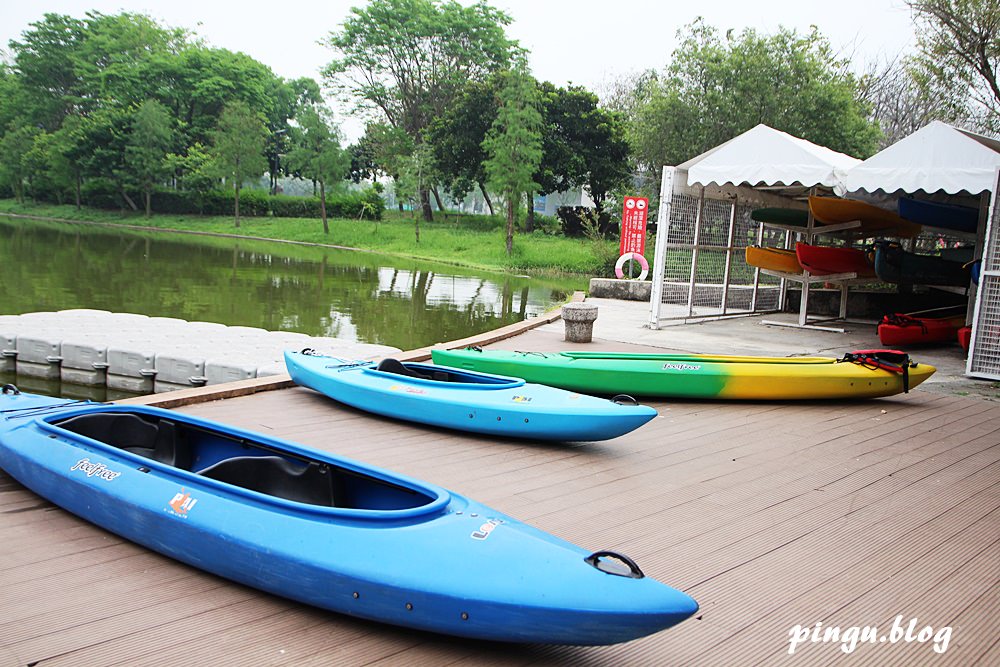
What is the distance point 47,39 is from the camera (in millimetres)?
50781

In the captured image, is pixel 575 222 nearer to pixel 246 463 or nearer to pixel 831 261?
pixel 831 261

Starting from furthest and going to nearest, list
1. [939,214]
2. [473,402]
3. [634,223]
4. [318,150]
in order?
[318,150] < [634,223] < [939,214] < [473,402]

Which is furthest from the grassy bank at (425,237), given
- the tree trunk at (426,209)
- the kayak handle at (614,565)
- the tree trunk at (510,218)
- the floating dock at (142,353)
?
the kayak handle at (614,565)

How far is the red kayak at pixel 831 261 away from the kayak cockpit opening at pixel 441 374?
6.62m

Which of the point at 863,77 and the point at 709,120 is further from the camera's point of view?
the point at 863,77

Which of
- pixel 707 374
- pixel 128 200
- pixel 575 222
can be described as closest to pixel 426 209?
pixel 575 222

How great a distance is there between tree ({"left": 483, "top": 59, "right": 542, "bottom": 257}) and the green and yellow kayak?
22.5m

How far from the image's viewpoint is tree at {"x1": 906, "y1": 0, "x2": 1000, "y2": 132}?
1623 centimetres

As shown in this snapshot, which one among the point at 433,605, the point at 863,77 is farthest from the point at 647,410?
the point at 863,77

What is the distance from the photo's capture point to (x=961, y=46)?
55.9ft

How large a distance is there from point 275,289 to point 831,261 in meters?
11.5

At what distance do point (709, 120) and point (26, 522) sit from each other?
2402 centimetres

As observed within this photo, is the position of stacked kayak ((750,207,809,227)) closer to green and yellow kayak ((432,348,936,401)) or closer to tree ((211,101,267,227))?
green and yellow kayak ((432,348,936,401))

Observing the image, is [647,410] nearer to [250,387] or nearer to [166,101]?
[250,387]
